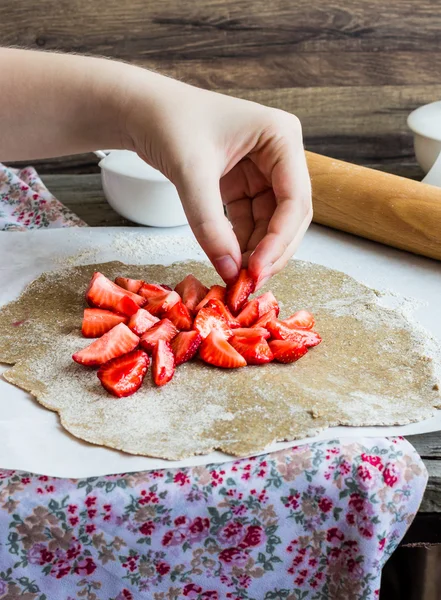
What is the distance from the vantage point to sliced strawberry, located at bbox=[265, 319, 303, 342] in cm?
129

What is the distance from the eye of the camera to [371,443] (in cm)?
106

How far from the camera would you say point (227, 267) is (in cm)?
129

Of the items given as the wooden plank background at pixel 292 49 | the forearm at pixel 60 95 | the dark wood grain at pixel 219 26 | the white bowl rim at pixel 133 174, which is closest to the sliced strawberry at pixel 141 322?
the forearm at pixel 60 95

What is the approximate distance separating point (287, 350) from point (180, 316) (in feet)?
0.69

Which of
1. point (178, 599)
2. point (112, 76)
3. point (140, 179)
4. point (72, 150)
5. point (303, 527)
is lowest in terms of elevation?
point (178, 599)

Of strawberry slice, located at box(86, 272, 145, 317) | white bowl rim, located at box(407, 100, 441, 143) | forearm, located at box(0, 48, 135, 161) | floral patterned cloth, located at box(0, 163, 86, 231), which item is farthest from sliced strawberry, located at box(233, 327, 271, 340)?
white bowl rim, located at box(407, 100, 441, 143)

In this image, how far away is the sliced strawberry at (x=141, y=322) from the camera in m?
1.32

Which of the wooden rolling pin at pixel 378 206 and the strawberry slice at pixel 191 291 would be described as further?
the wooden rolling pin at pixel 378 206

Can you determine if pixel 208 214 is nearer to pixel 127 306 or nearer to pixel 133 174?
pixel 127 306

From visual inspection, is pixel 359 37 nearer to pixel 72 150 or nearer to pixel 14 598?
pixel 72 150

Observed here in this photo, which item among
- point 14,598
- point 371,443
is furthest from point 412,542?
point 14,598

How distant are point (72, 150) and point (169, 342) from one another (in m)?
0.49

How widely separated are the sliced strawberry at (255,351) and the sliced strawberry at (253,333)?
0.05 feet

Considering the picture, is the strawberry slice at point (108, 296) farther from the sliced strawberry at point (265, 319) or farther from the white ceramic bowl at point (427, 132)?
the white ceramic bowl at point (427, 132)
